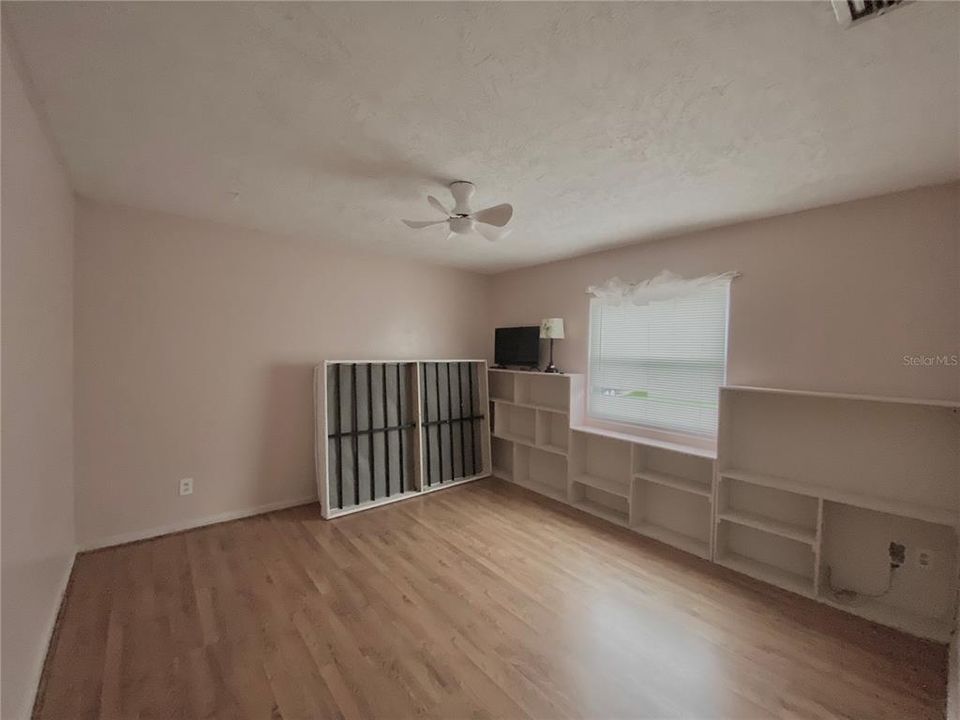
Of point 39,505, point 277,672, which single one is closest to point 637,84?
point 277,672

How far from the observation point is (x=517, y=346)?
429cm

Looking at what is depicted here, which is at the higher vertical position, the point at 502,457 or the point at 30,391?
the point at 30,391

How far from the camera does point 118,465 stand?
275 cm

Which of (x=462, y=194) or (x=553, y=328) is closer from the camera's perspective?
(x=462, y=194)

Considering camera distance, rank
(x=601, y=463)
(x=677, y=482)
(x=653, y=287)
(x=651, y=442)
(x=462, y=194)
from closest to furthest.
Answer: (x=462, y=194), (x=677, y=482), (x=651, y=442), (x=653, y=287), (x=601, y=463)

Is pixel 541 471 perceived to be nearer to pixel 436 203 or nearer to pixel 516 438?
pixel 516 438

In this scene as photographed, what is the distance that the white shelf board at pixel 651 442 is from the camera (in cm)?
284

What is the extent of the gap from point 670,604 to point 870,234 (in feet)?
8.07

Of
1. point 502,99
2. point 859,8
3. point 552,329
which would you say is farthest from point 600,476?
point 859,8

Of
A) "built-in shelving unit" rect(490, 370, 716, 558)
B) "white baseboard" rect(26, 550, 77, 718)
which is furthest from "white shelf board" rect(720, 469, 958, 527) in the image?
"white baseboard" rect(26, 550, 77, 718)

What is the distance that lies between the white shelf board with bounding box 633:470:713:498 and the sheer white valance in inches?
56.1

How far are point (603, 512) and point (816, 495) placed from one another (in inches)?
62.7

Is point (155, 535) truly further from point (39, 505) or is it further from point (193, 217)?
point (193, 217)

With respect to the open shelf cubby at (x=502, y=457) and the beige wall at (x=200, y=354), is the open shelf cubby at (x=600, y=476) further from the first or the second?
the beige wall at (x=200, y=354)
